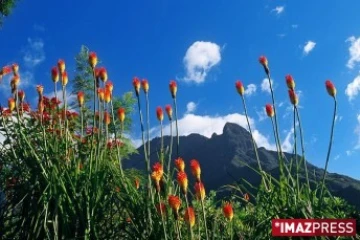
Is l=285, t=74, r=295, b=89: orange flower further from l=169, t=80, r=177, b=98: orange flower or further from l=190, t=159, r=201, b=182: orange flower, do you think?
l=190, t=159, r=201, b=182: orange flower

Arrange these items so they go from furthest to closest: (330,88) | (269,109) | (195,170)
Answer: (269,109) < (330,88) < (195,170)

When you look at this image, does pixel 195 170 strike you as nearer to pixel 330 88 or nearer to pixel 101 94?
pixel 330 88

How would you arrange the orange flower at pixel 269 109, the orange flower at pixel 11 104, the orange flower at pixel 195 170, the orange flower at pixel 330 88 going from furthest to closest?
the orange flower at pixel 11 104 → the orange flower at pixel 269 109 → the orange flower at pixel 330 88 → the orange flower at pixel 195 170

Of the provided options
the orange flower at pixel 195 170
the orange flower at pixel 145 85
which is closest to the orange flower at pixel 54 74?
the orange flower at pixel 145 85

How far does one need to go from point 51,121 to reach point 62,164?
53.4 inches

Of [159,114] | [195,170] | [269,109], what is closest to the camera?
[195,170]

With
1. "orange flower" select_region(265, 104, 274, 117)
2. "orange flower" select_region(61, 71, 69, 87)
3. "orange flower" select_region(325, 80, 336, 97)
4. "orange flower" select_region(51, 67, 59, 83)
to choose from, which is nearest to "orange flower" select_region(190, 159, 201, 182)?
"orange flower" select_region(265, 104, 274, 117)

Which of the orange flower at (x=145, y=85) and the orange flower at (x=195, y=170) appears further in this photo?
the orange flower at (x=145, y=85)

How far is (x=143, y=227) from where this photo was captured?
11.1 feet

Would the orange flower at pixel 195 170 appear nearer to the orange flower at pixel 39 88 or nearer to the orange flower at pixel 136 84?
the orange flower at pixel 136 84

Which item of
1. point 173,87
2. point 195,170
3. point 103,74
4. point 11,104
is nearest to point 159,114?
point 173,87

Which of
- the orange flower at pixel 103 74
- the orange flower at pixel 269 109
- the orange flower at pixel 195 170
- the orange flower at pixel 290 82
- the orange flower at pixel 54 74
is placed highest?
the orange flower at pixel 54 74

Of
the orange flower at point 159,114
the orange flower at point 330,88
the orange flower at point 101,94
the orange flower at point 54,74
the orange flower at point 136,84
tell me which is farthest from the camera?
the orange flower at point 54,74

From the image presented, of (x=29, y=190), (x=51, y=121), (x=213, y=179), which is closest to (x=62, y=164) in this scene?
(x=29, y=190)
